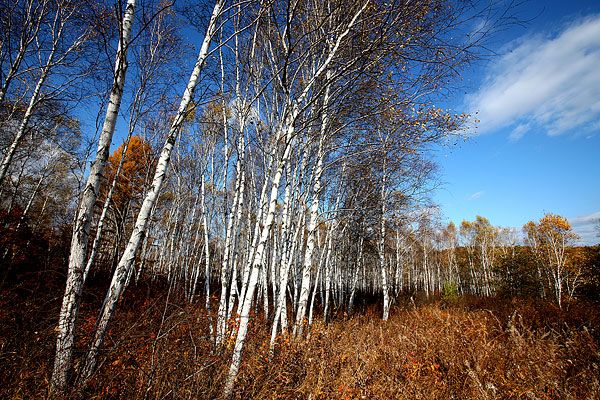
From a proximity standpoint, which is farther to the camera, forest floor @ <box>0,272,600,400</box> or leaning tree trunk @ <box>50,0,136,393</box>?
forest floor @ <box>0,272,600,400</box>

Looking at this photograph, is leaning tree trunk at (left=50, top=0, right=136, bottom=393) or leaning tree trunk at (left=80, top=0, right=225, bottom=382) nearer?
leaning tree trunk at (left=50, top=0, right=136, bottom=393)

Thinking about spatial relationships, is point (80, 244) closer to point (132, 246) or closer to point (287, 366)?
point (132, 246)

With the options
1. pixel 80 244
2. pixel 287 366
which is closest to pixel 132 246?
pixel 80 244

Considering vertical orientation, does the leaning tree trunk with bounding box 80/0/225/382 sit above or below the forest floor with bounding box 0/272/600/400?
above

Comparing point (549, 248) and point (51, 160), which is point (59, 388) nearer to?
point (51, 160)

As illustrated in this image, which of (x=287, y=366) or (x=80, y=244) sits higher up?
(x=80, y=244)

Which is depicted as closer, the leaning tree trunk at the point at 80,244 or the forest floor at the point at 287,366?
the leaning tree trunk at the point at 80,244

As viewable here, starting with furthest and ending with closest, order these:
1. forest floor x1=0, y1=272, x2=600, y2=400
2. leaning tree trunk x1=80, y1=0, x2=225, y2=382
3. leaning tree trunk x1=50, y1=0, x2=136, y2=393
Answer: forest floor x1=0, y1=272, x2=600, y2=400
leaning tree trunk x1=80, y1=0, x2=225, y2=382
leaning tree trunk x1=50, y1=0, x2=136, y2=393

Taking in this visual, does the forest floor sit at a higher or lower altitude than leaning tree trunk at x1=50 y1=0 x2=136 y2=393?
lower

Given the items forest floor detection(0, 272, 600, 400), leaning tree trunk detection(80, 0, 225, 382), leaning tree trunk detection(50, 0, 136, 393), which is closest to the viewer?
leaning tree trunk detection(50, 0, 136, 393)

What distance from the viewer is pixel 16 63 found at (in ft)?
19.8

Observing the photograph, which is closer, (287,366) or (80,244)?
(80,244)

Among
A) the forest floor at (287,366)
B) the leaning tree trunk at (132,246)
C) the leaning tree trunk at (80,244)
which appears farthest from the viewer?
the forest floor at (287,366)

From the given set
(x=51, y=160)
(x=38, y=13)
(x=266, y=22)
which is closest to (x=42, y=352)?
(x=266, y=22)
